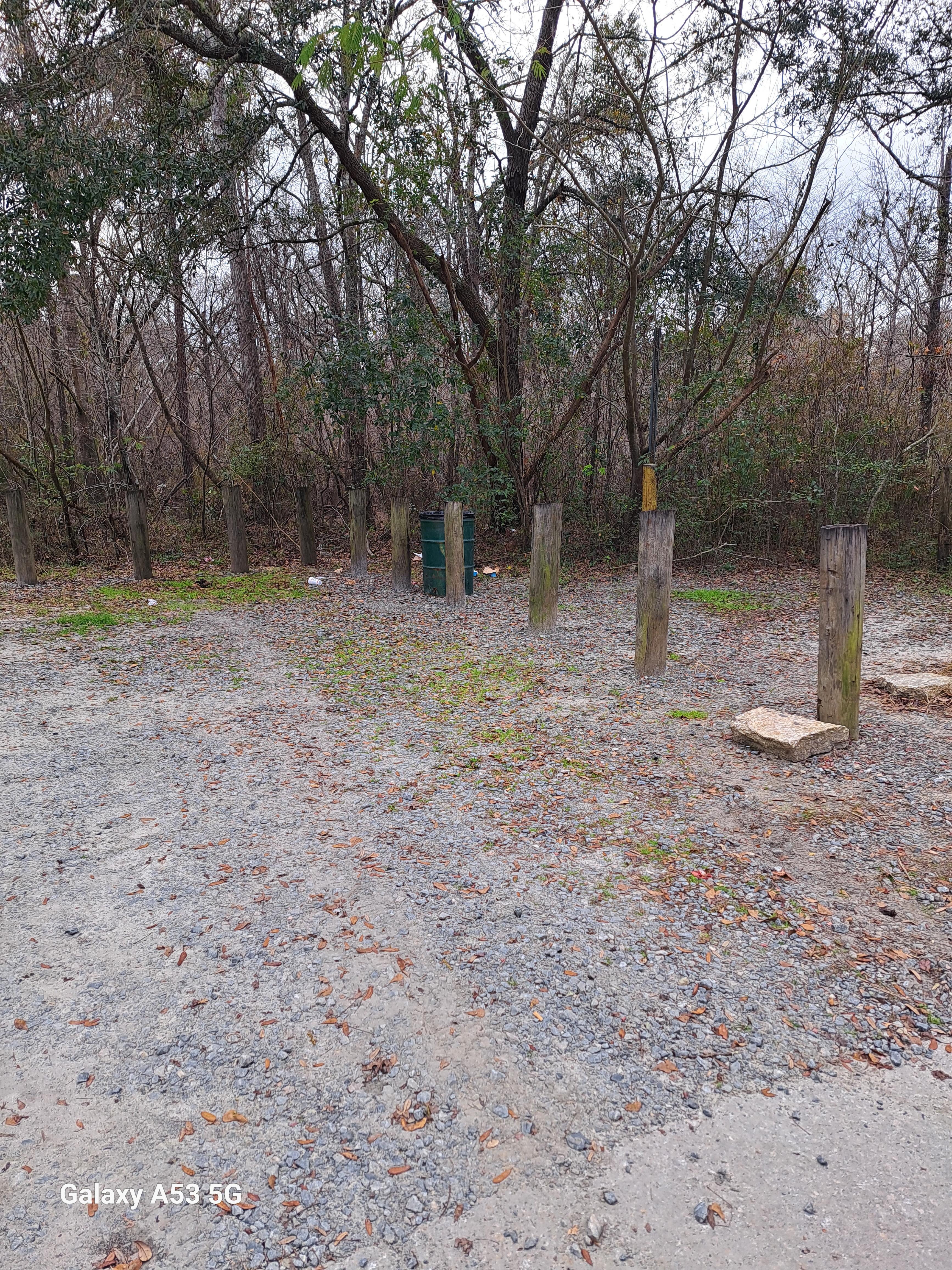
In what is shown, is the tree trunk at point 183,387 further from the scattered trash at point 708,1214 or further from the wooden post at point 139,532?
the scattered trash at point 708,1214

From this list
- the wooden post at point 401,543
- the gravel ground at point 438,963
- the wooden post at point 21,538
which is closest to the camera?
the gravel ground at point 438,963

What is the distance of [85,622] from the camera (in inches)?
326

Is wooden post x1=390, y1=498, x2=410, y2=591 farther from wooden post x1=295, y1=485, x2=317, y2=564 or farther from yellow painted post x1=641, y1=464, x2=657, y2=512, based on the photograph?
yellow painted post x1=641, y1=464, x2=657, y2=512

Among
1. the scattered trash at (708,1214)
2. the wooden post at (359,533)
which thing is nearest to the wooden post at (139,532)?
the wooden post at (359,533)

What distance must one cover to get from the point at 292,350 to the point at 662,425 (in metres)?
7.15

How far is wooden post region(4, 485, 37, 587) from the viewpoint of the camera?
9836mm

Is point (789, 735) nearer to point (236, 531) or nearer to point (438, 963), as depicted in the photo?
point (438, 963)

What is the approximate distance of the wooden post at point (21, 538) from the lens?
9836 millimetres

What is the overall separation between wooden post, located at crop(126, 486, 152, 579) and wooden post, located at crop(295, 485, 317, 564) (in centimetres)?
208

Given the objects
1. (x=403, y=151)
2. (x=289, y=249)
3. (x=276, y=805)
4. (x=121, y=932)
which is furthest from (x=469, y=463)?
(x=121, y=932)

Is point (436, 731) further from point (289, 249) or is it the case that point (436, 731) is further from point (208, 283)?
point (208, 283)

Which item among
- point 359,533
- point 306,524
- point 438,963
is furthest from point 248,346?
point 438,963

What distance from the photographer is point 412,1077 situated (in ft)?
7.50

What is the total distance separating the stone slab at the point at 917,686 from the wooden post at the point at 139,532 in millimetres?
8901
